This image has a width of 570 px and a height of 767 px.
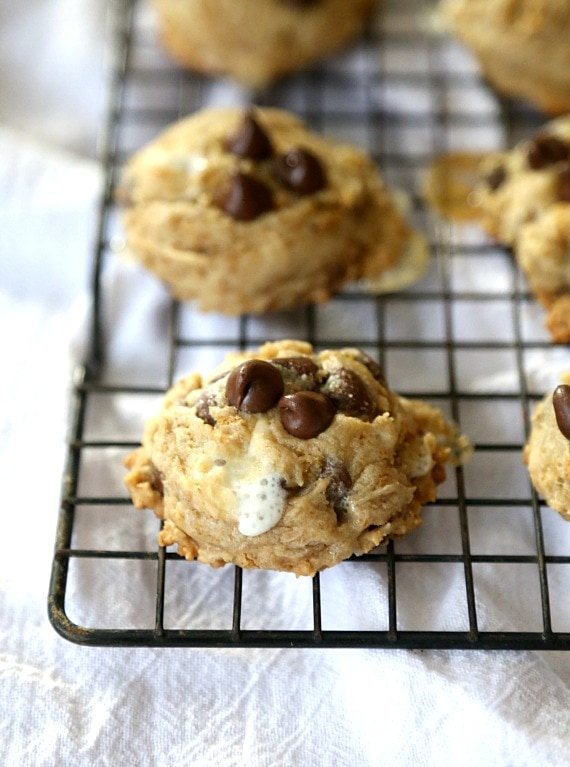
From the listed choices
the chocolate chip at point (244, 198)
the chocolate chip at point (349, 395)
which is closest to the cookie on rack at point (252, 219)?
the chocolate chip at point (244, 198)

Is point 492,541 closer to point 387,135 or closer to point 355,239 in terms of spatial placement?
point 355,239

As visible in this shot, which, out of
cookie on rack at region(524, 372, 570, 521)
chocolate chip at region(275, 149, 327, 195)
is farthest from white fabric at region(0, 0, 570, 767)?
chocolate chip at region(275, 149, 327, 195)

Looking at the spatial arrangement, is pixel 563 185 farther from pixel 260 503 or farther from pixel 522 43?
pixel 260 503

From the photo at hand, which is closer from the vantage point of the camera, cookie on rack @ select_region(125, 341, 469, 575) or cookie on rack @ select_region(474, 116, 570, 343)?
cookie on rack @ select_region(125, 341, 469, 575)

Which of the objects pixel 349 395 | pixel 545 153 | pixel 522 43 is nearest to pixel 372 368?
pixel 349 395

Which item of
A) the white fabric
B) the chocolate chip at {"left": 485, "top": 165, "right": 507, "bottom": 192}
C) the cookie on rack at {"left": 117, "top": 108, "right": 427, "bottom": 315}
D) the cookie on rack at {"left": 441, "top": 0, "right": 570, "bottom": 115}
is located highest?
Result: the cookie on rack at {"left": 441, "top": 0, "right": 570, "bottom": 115}

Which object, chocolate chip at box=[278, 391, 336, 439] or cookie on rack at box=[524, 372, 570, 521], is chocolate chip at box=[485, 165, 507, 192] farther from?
chocolate chip at box=[278, 391, 336, 439]

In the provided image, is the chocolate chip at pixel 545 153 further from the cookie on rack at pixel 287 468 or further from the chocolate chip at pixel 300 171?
the cookie on rack at pixel 287 468
